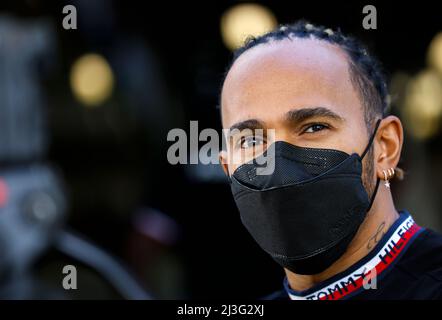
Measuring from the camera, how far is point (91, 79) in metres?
7.28

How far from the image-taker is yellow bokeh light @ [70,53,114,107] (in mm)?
7207

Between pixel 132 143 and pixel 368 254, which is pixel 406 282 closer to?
pixel 368 254

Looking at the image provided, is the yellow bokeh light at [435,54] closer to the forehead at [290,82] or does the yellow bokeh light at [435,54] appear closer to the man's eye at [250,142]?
the forehead at [290,82]

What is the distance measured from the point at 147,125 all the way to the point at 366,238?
487 cm

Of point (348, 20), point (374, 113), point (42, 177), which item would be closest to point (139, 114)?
point (42, 177)

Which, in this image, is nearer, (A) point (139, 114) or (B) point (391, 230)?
(B) point (391, 230)

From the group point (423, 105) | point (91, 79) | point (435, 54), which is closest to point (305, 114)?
point (91, 79)

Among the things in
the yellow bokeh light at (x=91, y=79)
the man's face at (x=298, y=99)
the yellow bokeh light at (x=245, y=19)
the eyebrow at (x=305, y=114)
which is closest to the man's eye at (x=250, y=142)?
the man's face at (x=298, y=99)

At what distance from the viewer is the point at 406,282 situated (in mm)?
2258

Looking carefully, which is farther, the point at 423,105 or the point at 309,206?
the point at 423,105

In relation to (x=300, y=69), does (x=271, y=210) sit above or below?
below

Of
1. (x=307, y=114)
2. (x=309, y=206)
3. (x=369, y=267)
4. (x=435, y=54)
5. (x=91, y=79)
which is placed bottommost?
(x=369, y=267)

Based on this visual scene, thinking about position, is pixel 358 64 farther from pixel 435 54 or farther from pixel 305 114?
pixel 435 54

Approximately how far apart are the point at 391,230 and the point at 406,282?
202mm
